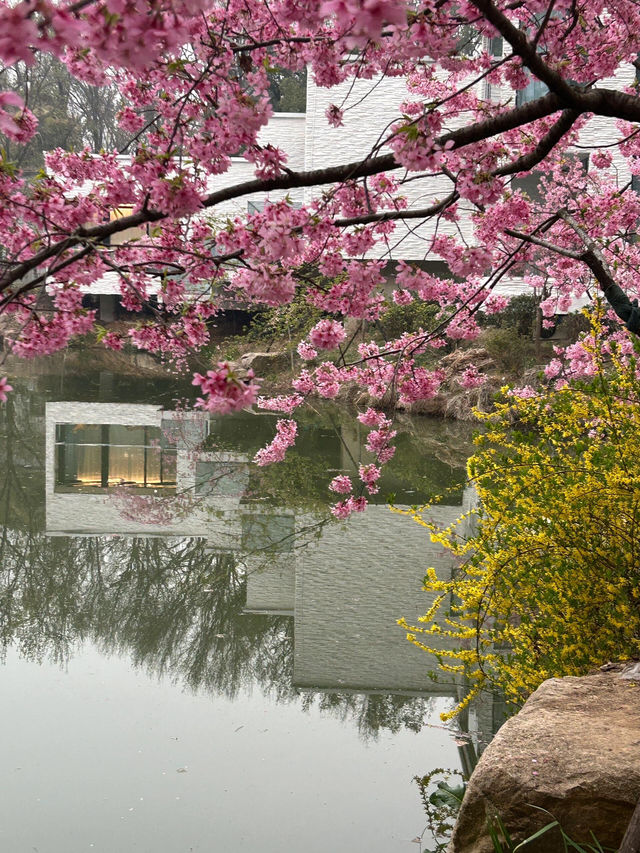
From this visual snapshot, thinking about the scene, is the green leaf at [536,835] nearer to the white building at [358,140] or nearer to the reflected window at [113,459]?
the reflected window at [113,459]

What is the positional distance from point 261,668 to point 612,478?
8.59ft

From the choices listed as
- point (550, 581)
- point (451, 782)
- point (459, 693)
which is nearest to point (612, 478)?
point (550, 581)

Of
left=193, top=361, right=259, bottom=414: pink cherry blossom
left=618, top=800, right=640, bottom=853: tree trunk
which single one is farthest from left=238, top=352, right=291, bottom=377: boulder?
left=618, top=800, right=640, bottom=853: tree trunk

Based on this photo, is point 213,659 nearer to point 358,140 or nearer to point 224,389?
point 224,389

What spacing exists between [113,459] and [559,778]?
914 centimetres

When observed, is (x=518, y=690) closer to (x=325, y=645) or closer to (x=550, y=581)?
(x=550, y=581)

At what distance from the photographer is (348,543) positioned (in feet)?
25.0

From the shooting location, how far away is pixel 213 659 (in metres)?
5.12

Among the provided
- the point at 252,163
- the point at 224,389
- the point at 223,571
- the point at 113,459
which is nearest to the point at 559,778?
the point at 224,389

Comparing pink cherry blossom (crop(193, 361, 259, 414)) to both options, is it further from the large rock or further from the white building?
the white building

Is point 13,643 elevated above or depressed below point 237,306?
below

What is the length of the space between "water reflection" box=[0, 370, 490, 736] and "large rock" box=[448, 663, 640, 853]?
1618 mm

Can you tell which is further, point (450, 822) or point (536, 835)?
point (450, 822)

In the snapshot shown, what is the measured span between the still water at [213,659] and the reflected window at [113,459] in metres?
0.06
